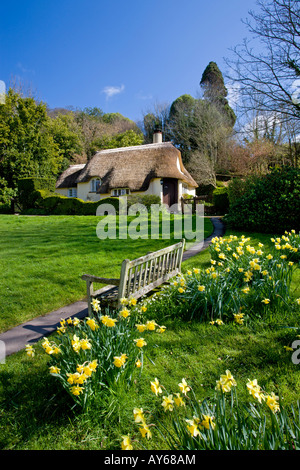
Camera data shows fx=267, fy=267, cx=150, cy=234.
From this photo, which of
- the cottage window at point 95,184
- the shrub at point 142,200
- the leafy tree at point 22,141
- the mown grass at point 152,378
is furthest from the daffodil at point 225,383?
the leafy tree at point 22,141

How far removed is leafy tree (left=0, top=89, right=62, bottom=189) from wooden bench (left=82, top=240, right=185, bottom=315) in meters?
26.2

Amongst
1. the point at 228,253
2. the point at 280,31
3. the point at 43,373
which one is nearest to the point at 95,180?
the point at 280,31

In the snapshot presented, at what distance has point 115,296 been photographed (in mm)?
3748

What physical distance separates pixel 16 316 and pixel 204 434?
3577 mm

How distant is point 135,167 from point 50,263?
18.7 m

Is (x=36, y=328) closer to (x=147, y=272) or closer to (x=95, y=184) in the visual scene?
(x=147, y=272)

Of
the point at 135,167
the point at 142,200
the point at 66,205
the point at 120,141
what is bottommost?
the point at 66,205

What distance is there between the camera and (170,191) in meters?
24.1

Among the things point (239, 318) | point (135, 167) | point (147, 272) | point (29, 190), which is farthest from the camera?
point (135, 167)

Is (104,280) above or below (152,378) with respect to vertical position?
above

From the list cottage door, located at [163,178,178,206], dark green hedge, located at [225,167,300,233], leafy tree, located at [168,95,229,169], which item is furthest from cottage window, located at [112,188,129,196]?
dark green hedge, located at [225,167,300,233]

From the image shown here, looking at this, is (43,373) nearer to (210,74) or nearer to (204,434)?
(204,434)

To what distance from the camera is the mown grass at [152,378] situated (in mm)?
1980

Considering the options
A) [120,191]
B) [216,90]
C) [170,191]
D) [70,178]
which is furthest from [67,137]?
[216,90]
